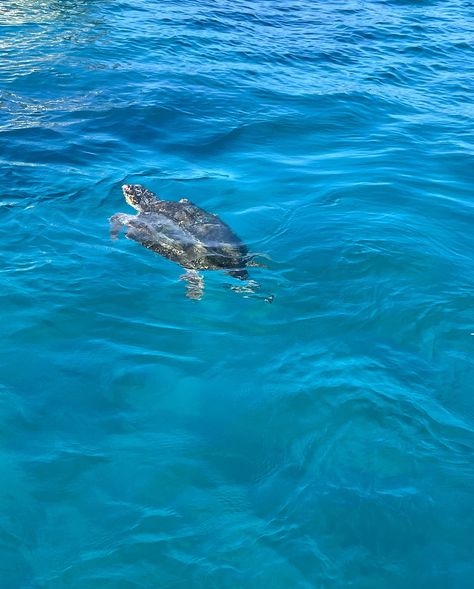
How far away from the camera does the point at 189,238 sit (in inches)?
363

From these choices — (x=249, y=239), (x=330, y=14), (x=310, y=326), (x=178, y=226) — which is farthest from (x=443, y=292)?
(x=330, y=14)

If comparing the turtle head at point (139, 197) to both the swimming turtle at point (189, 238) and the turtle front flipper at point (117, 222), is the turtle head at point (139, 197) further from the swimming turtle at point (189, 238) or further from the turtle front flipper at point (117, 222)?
the turtle front flipper at point (117, 222)

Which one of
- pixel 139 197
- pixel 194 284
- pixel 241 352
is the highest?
pixel 139 197

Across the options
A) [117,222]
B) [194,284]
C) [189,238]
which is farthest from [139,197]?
[194,284]

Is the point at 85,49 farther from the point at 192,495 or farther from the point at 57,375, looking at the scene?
the point at 192,495

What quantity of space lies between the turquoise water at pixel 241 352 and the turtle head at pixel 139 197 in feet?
1.11

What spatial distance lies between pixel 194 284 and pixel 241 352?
1372 mm

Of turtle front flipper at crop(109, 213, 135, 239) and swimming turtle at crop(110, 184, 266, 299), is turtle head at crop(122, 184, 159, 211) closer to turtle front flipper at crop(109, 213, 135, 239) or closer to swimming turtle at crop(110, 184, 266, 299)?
swimming turtle at crop(110, 184, 266, 299)

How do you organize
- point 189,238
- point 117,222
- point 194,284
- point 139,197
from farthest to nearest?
point 139,197 < point 117,222 < point 189,238 < point 194,284

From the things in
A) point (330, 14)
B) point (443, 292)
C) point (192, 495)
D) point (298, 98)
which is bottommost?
point (192, 495)

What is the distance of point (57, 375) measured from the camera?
735 centimetres

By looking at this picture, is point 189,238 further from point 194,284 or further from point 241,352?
point 241,352

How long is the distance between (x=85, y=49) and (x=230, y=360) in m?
13.8

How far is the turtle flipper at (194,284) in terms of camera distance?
8.64m
